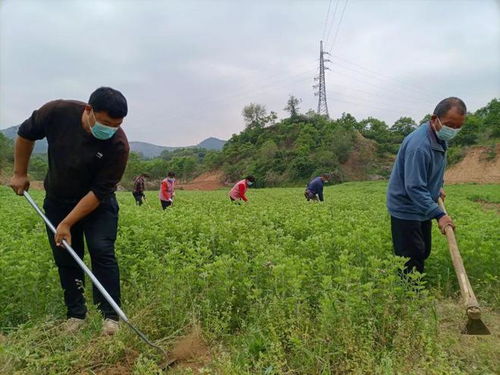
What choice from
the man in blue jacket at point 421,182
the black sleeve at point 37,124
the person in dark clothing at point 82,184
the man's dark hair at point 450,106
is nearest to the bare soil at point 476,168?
the man in blue jacket at point 421,182

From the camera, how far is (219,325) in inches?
127

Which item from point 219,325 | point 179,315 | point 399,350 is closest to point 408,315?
point 399,350

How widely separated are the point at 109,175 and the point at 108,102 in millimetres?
600

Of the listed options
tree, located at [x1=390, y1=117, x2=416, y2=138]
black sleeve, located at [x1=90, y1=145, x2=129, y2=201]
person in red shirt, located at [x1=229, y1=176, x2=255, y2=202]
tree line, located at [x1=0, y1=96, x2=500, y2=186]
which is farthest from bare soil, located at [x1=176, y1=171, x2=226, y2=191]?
black sleeve, located at [x1=90, y1=145, x2=129, y2=201]

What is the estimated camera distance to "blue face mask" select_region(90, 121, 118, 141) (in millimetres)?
3158

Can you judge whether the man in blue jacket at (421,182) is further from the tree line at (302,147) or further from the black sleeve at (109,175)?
the tree line at (302,147)

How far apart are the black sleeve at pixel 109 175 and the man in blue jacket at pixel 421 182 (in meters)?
2.49

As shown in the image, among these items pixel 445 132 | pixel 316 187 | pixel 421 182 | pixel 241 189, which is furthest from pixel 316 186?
pixel 421 182

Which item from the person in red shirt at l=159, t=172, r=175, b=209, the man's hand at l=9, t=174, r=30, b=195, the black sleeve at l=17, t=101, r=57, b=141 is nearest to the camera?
the black sleeve at l=17, t=101, r=57, b=141

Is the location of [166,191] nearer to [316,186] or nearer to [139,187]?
[139,187]

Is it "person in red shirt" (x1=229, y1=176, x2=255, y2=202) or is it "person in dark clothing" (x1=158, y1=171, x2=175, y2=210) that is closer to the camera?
"person in dark clothing" (x1=158, y1=171, x2=175, y2=210)

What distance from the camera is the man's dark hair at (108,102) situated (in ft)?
10.0

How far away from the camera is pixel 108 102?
307 cm

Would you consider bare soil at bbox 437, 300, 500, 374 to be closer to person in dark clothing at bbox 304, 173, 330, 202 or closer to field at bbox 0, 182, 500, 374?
field at bbox 0, 182, 500, 374
